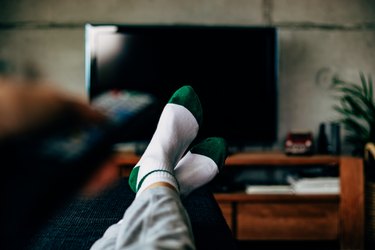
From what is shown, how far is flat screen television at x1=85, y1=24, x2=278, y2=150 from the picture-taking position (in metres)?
2.38

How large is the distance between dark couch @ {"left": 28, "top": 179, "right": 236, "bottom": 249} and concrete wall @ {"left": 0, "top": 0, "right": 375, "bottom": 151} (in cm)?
167

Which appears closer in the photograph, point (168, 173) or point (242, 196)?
point (168, 173)

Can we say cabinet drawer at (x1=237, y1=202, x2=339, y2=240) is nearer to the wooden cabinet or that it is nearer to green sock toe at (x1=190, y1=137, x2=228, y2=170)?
the wooden cabinet

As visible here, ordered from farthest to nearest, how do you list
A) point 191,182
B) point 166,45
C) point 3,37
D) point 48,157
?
point 3,37
point 166,45
point 191,182
point 48,157

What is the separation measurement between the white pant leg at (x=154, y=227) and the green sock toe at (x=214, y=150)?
0.63m

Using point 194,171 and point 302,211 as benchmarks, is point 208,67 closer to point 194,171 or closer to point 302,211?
point 302,211

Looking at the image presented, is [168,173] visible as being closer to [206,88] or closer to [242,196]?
[242,196]

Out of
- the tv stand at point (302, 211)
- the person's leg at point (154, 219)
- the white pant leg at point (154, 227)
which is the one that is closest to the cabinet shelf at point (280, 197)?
the tv stand at point (302, 211)

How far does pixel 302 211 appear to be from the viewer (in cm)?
223

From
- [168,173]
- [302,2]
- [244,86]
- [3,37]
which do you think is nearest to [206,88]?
[244,86]

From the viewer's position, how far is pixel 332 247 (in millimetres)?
2273

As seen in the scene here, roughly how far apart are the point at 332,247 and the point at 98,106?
2.30m

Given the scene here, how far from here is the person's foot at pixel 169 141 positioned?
89 cm

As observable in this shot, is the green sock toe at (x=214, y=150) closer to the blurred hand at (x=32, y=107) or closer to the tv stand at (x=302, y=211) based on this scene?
the tv stand at (x=302, y=211)
